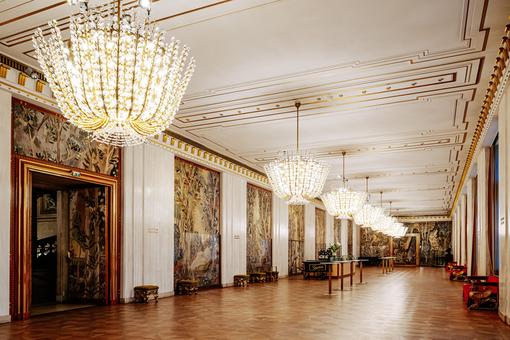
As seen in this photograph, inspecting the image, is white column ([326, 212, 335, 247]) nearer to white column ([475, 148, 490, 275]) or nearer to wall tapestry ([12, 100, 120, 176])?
white column ([475, 148, 490, 275])

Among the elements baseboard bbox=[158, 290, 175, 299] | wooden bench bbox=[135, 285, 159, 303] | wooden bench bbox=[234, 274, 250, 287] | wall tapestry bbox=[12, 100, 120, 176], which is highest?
wall tapestry bbox=[12, 100, 120, 176]

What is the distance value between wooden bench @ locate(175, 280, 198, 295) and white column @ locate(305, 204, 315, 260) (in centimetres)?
1178

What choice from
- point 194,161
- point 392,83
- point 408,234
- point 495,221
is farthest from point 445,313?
point 408,234

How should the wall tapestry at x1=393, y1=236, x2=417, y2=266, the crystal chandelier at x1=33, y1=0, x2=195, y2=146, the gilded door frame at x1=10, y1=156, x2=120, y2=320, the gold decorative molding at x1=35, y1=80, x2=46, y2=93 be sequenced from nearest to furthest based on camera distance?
1. the crystal chandelier at x1=33, y1=0, x2=195, y2=146
2. the gilded door frame at x1=10, y1=156, x2=120, y2=320
3. the gold decorative molding at x1=35, y1=80, x2=46, y2=93
4. the wall tapestry at x1=393, y1=236, x2=417, y2=266

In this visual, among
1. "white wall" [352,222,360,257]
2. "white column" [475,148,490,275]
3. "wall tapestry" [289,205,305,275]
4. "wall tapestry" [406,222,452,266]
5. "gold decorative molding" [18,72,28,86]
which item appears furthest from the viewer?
"wall tapestry" [406,222,452,266]

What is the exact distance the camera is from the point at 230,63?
25.1 ft

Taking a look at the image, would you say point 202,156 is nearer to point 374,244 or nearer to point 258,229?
point 258,229

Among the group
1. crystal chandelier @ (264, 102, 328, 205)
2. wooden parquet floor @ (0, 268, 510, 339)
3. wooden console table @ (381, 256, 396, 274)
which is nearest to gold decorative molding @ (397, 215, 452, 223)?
wooden console table @ (381, 256, 396, 274)

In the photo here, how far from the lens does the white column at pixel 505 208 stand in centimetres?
729

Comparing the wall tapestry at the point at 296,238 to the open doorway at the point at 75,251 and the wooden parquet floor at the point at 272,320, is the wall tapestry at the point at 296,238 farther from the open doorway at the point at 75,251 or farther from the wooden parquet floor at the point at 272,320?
the open doorway at the point at 75,251

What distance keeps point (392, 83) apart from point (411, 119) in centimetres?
254

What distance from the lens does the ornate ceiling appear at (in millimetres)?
5957

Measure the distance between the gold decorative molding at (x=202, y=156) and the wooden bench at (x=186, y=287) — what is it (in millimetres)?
3344

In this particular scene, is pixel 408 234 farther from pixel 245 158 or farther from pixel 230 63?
pixel 230 63
